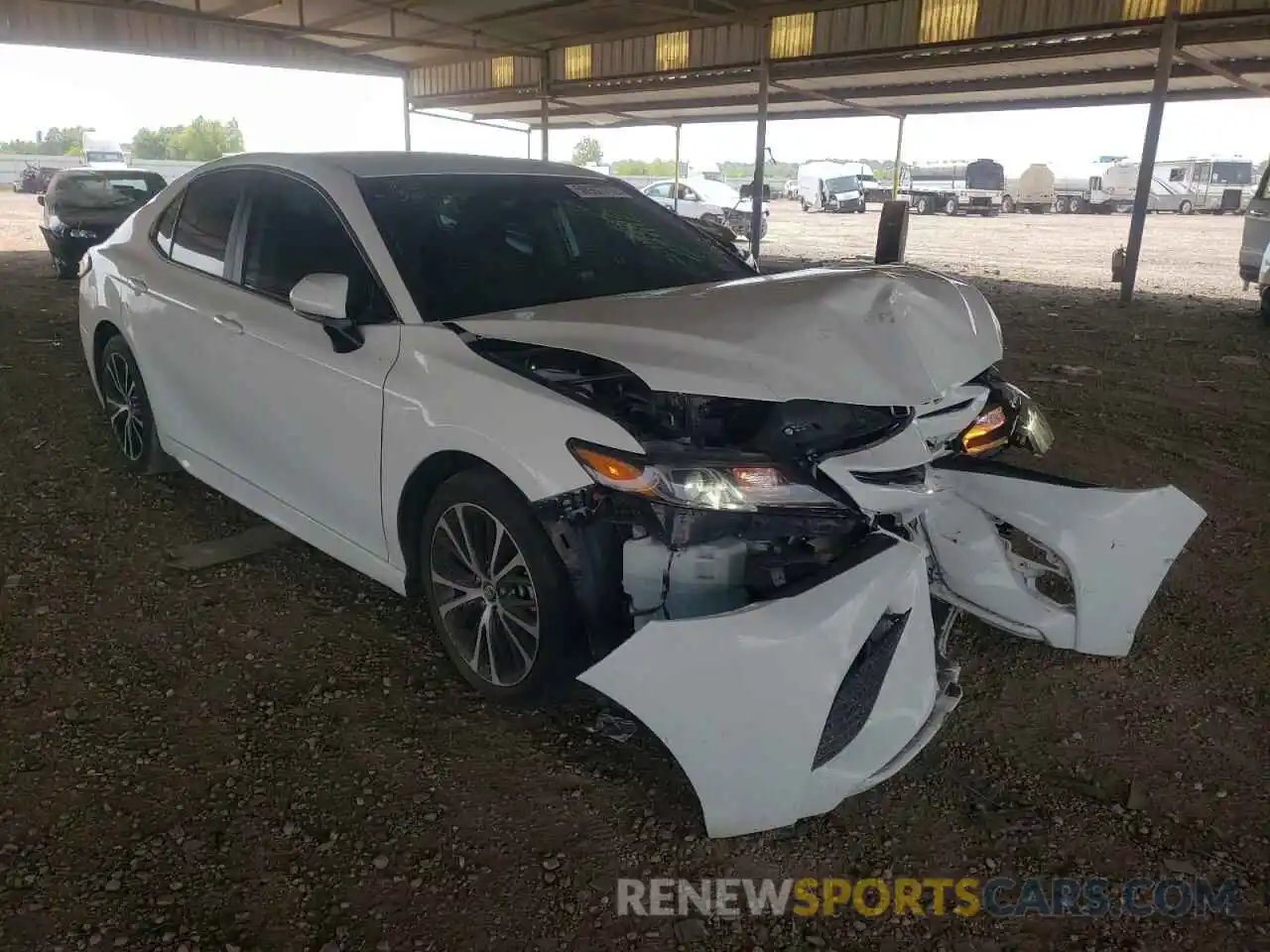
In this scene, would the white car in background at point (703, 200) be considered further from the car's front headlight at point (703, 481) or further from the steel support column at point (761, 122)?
the car's front headlight at point (703, 481)

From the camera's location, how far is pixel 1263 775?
8.29ft

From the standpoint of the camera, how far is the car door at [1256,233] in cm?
1110

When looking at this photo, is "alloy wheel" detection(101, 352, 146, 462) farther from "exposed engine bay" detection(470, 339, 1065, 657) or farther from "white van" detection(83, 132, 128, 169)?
"white van" detection(83, 132, 128, 169)

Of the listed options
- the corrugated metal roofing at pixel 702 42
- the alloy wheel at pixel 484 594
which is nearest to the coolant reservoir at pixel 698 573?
the alloy wheel at pixel 484 594

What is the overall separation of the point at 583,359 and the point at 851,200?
3754 centimetres

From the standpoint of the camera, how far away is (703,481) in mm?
2305

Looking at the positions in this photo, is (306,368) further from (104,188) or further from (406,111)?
(406,111)

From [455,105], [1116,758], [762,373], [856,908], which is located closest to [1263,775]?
[1116,758]

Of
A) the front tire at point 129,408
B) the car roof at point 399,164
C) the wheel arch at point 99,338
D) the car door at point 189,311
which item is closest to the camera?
the car roof at point 399,164

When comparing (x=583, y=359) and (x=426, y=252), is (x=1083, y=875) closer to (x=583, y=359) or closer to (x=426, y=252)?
(x=583, y=359)

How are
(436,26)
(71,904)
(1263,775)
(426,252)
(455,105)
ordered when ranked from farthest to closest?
(455,105), (436,26), (426,252), (1263,775), (71,904)

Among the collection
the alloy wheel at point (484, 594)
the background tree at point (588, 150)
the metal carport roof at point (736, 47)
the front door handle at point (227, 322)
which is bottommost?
the alloy wheel at point (484, 594)

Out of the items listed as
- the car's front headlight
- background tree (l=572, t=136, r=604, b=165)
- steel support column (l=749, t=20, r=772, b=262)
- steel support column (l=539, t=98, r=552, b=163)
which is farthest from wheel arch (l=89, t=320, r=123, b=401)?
background tree (l=572, t=136, r=604, b=165)

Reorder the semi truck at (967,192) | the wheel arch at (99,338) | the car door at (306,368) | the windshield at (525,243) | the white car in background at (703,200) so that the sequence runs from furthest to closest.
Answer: the semi truck at (967,192) → the white car in background at (703,200) → the wheel arch at (99,338) → the windshield at (525,243) → the car door at (306,368)
